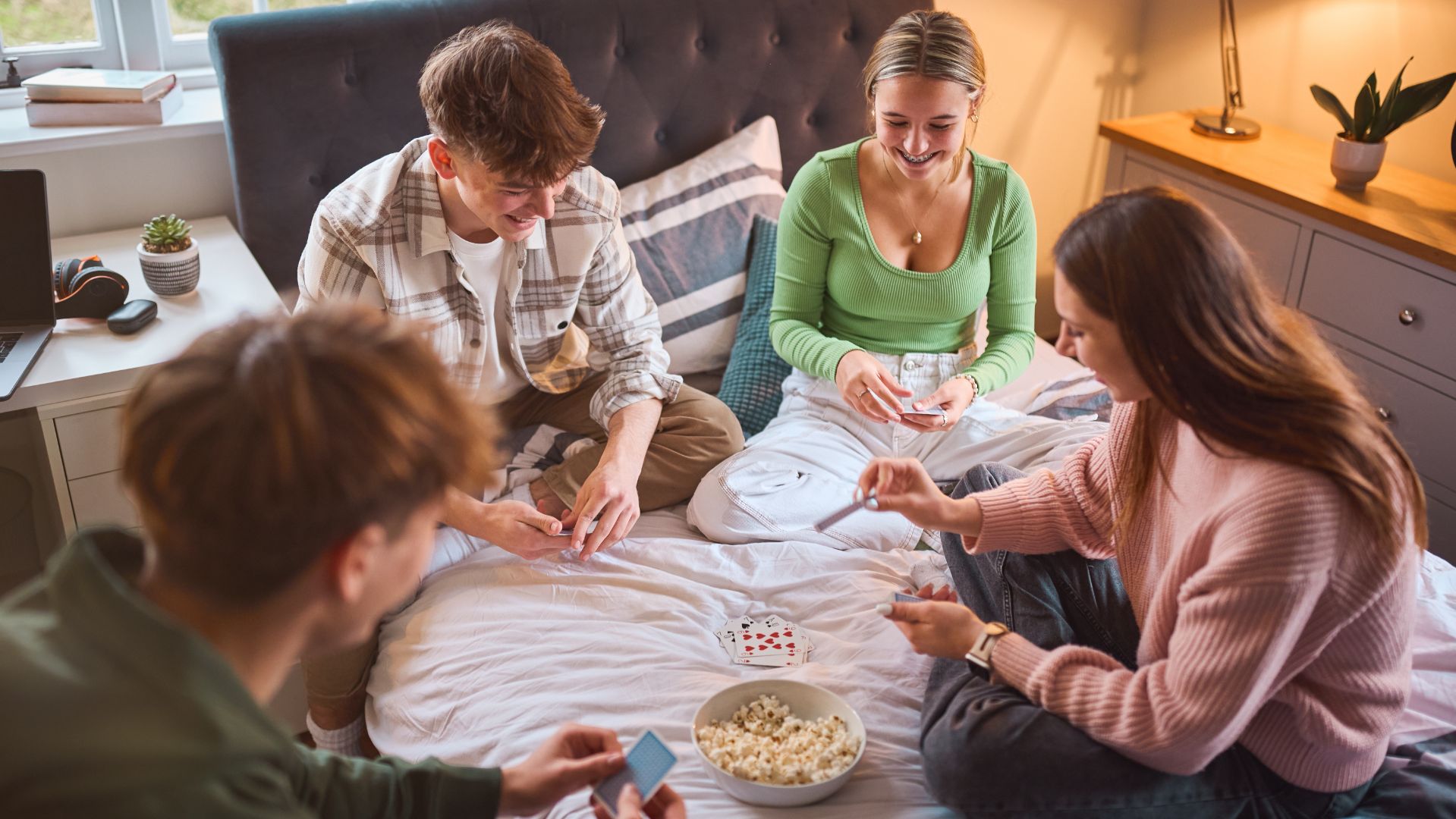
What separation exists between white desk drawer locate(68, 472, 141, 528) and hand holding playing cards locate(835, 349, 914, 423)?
1.12m

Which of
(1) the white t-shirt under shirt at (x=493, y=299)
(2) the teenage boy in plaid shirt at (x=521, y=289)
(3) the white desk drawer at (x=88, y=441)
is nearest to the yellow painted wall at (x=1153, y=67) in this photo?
(2) the teenage boy in plaid shirt at (x=521, y=289)

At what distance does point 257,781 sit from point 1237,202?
94.9 inches

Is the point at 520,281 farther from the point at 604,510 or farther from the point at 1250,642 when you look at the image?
the point at 1250,642

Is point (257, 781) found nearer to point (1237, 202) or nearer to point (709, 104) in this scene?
point (709, 104)

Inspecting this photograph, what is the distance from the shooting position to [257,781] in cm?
87

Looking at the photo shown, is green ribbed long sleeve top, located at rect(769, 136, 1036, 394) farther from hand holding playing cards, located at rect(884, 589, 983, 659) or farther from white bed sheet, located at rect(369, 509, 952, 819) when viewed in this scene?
hand holding playing cards, located at rect(884, 589, 983, 659)

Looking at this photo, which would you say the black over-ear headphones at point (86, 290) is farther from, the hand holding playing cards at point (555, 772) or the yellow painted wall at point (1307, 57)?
the yellow painted wall at point (1307, 57)

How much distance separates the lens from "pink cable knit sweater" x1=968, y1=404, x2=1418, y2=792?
1148 millimetres

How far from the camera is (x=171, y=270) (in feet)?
6.50

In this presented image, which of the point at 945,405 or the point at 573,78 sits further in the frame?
the point at 573,78

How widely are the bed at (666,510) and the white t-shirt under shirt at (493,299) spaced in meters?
0.12

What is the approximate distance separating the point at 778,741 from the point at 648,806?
0.23m

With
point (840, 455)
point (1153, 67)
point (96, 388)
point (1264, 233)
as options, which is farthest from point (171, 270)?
point (1153, 67)

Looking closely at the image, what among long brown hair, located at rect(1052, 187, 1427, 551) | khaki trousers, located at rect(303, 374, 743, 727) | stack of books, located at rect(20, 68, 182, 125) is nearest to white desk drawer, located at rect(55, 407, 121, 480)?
khaki trousers, located at rect(303, 374, 743, 727)
